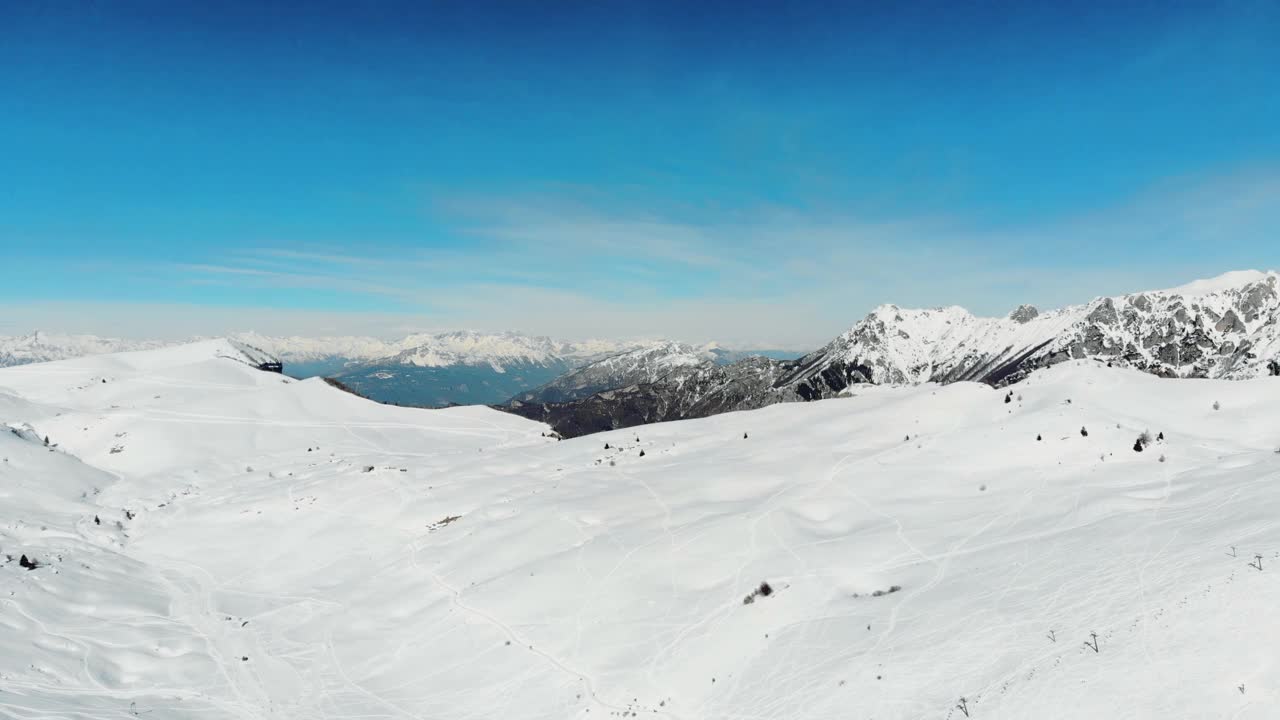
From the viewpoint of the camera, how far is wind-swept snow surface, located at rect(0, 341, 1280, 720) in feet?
45.7

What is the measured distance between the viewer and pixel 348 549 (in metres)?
31.2

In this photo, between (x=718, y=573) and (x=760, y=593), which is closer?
(x=760, y=593)

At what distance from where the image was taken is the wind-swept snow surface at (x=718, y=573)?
45.7ft

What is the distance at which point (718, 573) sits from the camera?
73.4 ft

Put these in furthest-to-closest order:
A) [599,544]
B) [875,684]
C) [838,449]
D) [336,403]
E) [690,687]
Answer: [336,403] < [838,449] < [599,544] < [690,687] < [875,684]

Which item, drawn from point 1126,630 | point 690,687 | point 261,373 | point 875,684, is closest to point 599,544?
point 690,687

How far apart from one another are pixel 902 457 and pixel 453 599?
69.2ft

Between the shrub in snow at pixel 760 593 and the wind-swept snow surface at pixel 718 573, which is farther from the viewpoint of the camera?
the shrub in snow at pixel 760 593

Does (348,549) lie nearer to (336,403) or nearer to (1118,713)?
(1118,713)

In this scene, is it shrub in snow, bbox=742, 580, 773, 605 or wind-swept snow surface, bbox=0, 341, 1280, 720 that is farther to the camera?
shrub in snow, bbox=742, 580, 773, 605

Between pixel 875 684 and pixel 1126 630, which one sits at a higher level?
pixel 1126 630

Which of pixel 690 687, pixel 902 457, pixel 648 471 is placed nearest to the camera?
pixel 690 687

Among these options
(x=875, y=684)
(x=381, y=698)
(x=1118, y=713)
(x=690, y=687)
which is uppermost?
(x=1118, y=713)

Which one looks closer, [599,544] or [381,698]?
[381,698]
